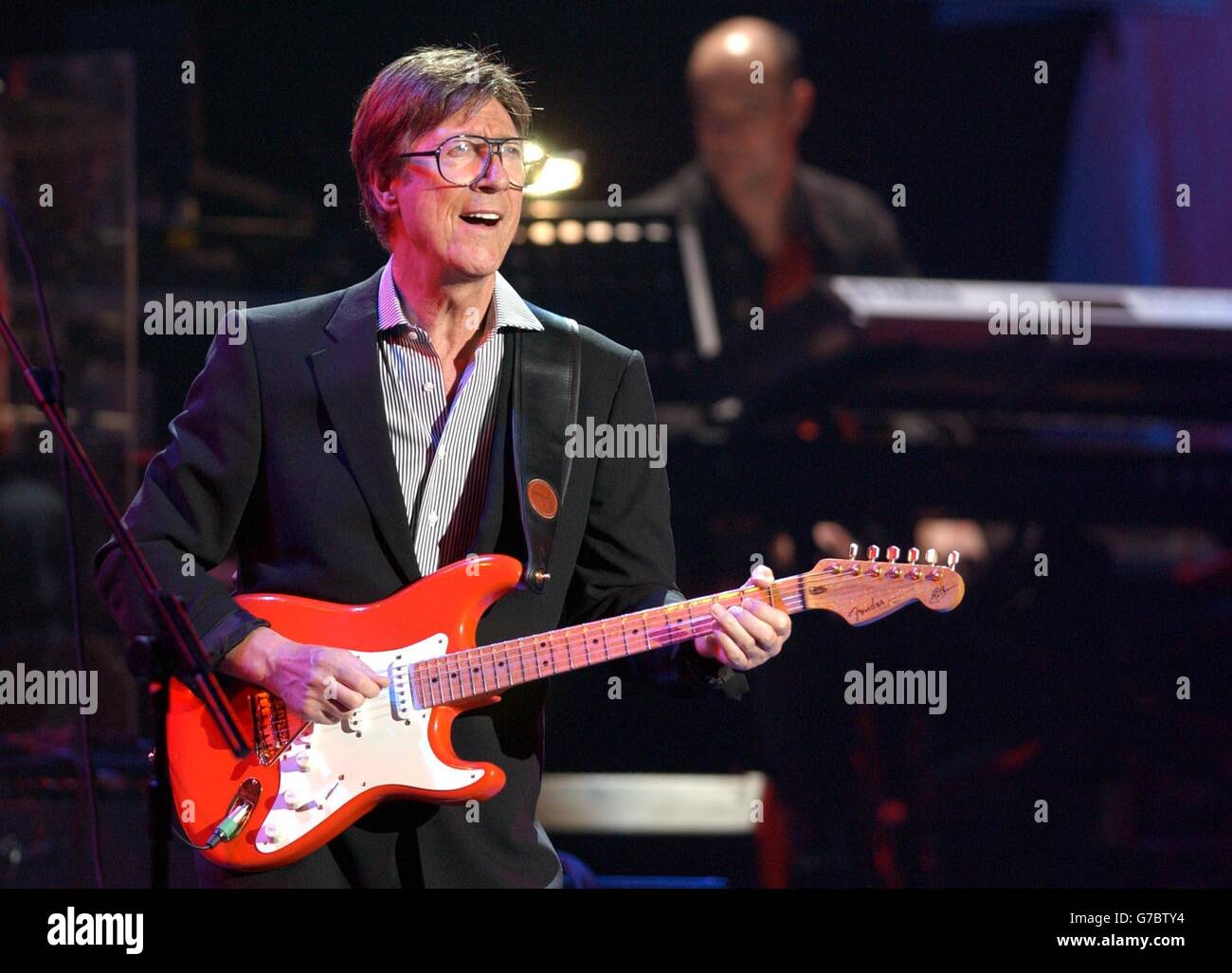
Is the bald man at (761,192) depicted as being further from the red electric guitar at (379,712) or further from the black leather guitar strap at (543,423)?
the red electric guitar at (379,712)

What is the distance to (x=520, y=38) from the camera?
6.00 m

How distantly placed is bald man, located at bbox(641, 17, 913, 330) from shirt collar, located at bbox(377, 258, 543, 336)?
10.8 ft

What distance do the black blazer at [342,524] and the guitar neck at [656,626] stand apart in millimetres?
72

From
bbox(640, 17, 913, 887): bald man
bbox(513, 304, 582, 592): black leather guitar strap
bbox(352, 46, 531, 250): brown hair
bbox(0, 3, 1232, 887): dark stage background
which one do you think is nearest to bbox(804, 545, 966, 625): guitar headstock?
bbox(513, 304, 582, 592): black leather guitar strap

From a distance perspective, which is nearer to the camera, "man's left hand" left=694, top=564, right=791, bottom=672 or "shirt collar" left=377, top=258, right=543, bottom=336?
"man's left hand" left=694, top=564, right=791, bottom=672

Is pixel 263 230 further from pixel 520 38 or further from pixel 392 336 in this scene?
pixel 392 336

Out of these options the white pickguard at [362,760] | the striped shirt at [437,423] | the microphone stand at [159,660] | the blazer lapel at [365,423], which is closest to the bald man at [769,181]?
the striped shirt at [437,423]

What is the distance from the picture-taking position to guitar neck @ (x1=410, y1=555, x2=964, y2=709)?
2582 mm

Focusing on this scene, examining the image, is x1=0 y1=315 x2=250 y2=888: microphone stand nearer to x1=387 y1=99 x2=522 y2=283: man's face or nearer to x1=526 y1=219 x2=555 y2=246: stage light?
x1=387 y1=99 x2=522 y2=283: man's face

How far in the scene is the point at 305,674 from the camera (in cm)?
249

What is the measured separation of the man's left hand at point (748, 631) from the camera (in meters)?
2.55
